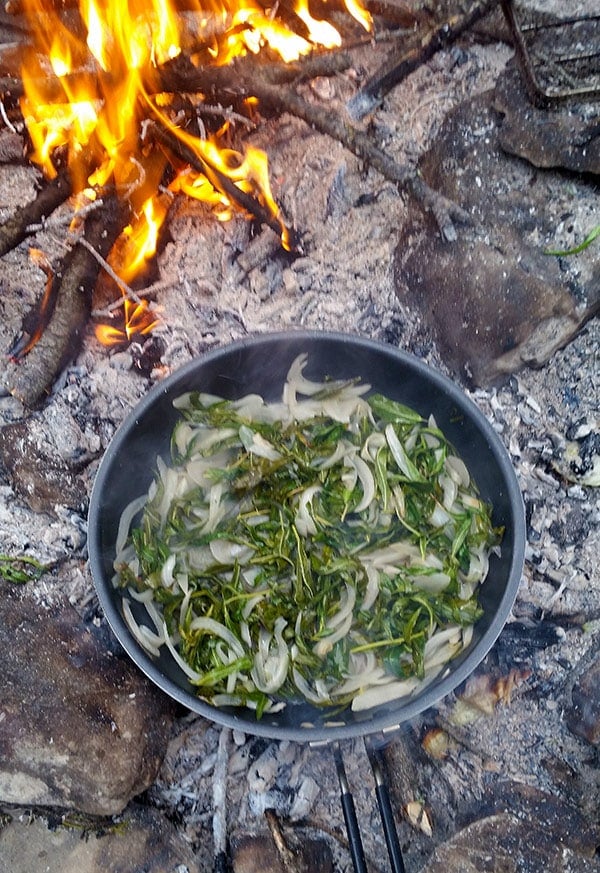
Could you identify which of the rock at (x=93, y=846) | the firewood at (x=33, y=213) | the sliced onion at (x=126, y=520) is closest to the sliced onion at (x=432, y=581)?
the sliced onion at (x=126, y=520)

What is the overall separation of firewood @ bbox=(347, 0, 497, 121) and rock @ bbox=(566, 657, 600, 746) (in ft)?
12.7

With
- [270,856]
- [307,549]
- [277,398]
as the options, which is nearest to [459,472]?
[307,549]

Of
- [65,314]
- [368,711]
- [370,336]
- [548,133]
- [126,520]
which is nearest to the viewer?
[368,711]

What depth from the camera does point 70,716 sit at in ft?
11.5

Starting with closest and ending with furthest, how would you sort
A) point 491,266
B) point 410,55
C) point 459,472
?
1. point 459,472
2. point 491,266
3. point 410,55

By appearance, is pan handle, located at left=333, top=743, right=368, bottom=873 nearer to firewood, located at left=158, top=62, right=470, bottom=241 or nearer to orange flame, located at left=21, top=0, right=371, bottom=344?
firewood, located at left=158, top=62, right=470, bottom=241

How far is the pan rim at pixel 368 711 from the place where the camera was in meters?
3.14

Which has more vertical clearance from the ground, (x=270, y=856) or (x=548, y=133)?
(x=548, y=133)

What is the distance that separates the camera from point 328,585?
3629 millimetres

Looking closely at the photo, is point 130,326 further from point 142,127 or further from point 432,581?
point 432,581

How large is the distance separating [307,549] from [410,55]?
11.4ft

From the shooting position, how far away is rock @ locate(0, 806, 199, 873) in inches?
141

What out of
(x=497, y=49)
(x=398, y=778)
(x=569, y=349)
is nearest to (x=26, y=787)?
(x=398, y=778)

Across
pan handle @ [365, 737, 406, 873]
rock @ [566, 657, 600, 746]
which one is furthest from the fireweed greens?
rock @ [566, 657, 600, 746]
